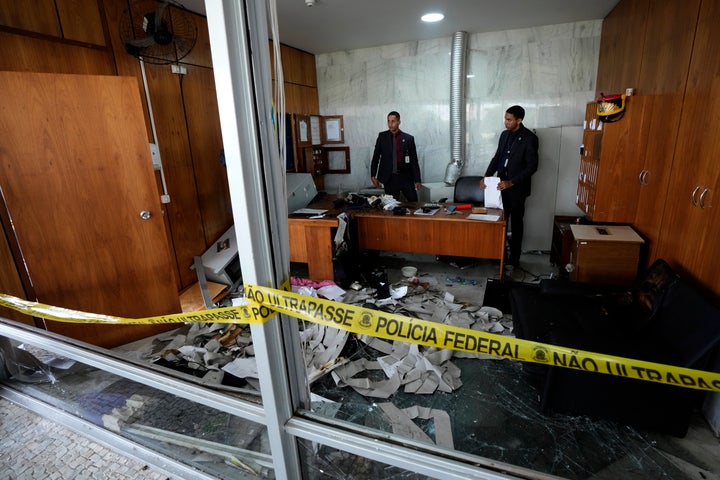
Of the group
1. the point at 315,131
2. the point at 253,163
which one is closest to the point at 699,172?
the point at 253,163

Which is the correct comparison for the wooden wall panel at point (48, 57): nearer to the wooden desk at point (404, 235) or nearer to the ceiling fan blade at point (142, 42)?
the ceiling fan blade at point (142, 42)

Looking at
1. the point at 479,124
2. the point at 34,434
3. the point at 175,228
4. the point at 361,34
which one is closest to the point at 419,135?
the point at 479,124

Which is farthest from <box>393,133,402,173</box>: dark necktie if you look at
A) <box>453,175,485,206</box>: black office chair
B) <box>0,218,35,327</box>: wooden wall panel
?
<box>0,218,35,327</box>: wooden wall panel

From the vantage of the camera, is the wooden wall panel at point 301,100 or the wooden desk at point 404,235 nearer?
the wooden desk at point 404,235

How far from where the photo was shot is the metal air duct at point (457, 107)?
4.91 m

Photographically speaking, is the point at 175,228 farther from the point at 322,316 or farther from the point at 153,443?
the point at 322,316

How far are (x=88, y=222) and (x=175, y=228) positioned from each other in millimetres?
1013

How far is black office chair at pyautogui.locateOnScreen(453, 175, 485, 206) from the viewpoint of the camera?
432 centimetres

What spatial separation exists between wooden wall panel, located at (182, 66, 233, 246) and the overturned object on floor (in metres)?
3.25

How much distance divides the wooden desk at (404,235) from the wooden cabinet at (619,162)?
81 centimetres

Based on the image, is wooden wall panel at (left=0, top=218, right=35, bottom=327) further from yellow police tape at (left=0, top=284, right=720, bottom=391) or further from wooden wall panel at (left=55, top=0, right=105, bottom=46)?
yellow police tape at (left=0, top=284, right=720, bottom=391)

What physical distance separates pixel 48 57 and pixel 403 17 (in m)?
3.27

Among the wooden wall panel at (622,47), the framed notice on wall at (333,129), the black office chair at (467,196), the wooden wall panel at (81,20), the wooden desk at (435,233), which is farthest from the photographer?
the framed notice on wall at (333,129)

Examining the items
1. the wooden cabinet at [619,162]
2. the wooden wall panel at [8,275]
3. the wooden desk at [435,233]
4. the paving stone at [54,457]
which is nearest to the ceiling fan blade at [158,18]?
the wooden wall panel at [8,275]
